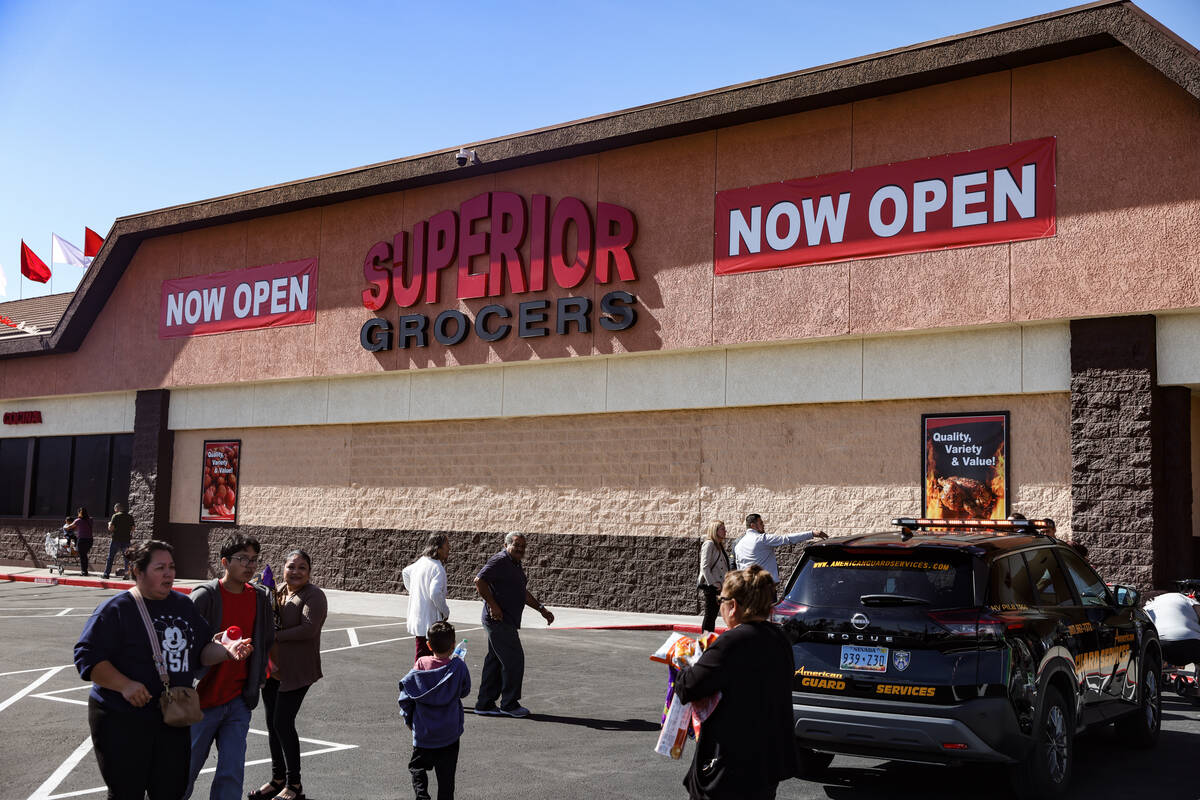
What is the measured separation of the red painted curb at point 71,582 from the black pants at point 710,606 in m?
14.3

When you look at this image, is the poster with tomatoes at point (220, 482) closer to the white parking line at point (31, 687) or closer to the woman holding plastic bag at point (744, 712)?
the white parking line at point (31, 687)

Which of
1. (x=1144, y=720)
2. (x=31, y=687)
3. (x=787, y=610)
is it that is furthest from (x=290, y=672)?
(x=1144, y=720)

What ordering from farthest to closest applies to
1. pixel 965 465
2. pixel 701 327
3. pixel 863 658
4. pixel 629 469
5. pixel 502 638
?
pixel 629 469, pixel 701 327, pixel 965 465, pixel 502 638, pixel 863 658

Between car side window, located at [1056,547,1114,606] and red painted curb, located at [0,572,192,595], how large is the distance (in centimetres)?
2129

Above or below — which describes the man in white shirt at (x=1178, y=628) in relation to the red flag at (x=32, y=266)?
below

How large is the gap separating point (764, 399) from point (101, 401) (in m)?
19.9

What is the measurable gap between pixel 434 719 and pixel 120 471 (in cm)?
2636

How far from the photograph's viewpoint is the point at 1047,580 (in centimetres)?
864

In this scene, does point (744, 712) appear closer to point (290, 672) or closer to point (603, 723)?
point (290, 672)

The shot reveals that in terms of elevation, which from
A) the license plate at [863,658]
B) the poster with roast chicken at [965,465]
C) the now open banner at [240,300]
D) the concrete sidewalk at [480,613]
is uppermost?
the now open banner at [240,300]

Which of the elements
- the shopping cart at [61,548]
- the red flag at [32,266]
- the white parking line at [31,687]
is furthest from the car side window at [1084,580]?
the red flag at [32,266]

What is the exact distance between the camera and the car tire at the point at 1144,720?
9.57 metres

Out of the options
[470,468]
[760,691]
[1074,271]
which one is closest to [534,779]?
[760,691]

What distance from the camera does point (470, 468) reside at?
23969mm
